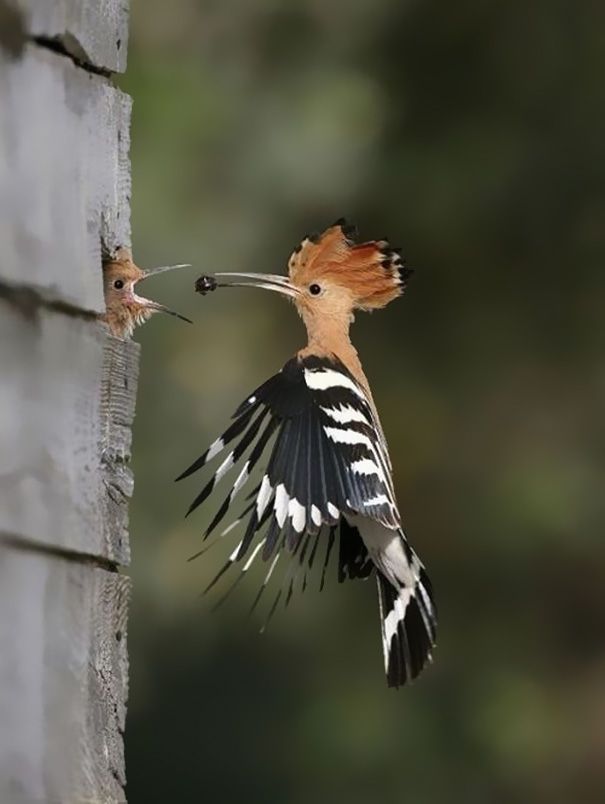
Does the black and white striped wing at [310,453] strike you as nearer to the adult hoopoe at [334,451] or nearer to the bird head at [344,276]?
the adult hoopoe at [334,451]

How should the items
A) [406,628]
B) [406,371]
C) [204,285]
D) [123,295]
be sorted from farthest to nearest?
[406,371], [406,628], [204,285], [123,295]

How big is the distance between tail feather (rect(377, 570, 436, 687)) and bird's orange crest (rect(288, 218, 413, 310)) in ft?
1.50

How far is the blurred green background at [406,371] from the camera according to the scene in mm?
8664

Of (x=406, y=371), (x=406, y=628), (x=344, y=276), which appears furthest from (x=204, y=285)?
(x=406, y=371)

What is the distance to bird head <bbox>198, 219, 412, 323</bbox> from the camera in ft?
12.3

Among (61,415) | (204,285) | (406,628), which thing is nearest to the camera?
(61,415)

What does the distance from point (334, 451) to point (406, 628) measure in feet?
1.07

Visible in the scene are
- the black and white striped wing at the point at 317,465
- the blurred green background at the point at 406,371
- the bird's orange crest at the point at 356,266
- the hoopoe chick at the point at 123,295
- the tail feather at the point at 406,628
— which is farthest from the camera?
the blurred green background at the point at 406,371

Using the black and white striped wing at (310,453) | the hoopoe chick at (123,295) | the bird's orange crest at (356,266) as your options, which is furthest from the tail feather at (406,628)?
the hoopoe chick at (123,295)

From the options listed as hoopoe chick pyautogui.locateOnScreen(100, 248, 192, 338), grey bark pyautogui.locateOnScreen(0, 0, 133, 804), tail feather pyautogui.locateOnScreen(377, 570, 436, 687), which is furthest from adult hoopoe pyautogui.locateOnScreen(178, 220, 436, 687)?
grey bark pyautogui.locateOnScreen(0, 0, 133, 804)

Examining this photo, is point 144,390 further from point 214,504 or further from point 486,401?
point 486,401

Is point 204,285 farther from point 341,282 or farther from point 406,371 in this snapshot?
point 406,371

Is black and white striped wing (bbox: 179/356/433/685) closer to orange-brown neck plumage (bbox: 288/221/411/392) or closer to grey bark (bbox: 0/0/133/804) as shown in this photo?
orange-brown neck plumage (bbox: 288/221/411/392)

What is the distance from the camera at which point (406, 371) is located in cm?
947
